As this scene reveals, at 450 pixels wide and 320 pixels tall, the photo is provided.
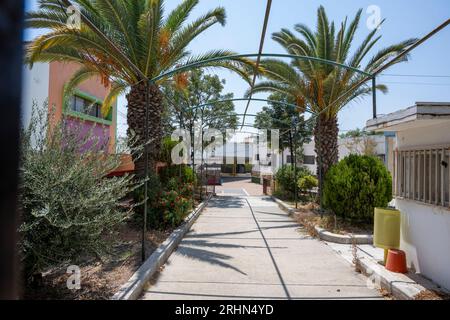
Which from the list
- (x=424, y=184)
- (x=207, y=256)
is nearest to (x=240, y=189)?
(x=207, y=256)

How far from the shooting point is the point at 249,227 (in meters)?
Result: 9.32

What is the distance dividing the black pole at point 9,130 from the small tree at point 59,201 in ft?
8.77

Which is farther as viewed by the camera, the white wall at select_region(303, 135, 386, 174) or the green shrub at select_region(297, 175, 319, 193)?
the white wall at select_region(303, 135, 386, 174)

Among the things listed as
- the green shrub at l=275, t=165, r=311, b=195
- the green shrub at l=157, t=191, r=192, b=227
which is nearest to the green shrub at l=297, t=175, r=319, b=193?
the green shrub at l=275, t=165, r=311, b=195

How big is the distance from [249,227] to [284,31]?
23.9 ft

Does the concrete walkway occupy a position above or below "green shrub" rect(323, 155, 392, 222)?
below

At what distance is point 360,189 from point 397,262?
11.4 ft

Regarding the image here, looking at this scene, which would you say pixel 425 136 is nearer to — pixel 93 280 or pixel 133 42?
pixel 93 280

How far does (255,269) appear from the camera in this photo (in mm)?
5469

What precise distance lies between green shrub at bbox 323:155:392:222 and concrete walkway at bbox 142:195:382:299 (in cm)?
136

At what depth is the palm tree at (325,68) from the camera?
10.6 m

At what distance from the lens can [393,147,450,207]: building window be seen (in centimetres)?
434

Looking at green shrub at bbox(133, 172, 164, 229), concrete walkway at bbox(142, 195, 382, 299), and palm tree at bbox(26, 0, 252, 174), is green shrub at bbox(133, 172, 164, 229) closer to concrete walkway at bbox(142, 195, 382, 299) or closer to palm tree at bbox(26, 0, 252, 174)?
palm tree at bbox(26, 0, 252, 174)

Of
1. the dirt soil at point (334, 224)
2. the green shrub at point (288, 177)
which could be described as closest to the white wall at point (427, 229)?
the dirt soil at point (334, 224)
